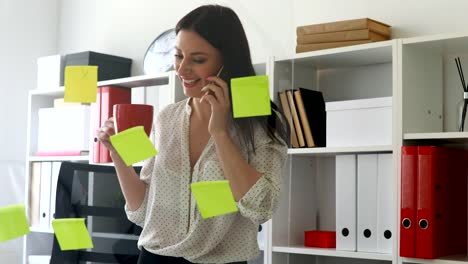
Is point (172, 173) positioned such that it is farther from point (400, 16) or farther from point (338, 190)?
point (400, 16)

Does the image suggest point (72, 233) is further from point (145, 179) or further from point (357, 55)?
point (357, 55)

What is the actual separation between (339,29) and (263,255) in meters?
0.99

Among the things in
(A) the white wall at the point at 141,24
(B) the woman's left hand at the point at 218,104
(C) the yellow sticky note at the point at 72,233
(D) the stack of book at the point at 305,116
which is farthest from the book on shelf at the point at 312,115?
(C) the yellow sticky note at the point at 72,233

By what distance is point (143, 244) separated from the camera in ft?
3.47

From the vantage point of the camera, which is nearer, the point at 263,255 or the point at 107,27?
the point at 263,255

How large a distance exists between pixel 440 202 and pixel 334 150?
0.38 m

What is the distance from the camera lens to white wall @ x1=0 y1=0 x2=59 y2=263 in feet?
3.92

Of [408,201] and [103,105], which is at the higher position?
[103,105]

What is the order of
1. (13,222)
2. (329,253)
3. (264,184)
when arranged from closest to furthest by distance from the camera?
(264,184), (13,222), (329,253)

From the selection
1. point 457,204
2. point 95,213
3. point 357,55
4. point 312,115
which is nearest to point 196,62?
point 95,213

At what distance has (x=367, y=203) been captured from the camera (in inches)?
73.0

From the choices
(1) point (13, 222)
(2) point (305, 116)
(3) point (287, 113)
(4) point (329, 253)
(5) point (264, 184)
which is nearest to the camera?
(5) point (264, 184)

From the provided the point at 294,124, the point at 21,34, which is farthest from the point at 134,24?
the point at 294,124

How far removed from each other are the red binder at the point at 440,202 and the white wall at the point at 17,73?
100 cm
